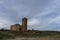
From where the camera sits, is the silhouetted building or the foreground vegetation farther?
the silhouetted building

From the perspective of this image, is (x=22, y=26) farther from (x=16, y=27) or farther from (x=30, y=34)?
(x=30, y=34)

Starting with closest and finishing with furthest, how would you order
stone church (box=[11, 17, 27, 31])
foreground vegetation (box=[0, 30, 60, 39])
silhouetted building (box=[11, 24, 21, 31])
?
1. foreground vegetation (box=[0, 30, 60, 39])
2. stone church (box=[11, 17, 27, 31])
3. silhouetted building (box=[11, 24, 21, 31])

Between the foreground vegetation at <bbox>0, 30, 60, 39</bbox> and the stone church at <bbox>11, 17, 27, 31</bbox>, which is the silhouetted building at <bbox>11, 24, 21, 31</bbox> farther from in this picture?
the foreground vegetation at <bbox>0, 30, 60, 39</bbox>

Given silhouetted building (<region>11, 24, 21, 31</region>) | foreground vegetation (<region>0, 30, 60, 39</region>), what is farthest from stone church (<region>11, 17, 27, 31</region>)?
foreground vegetation (<region>0, 30, 60, 39</region>)

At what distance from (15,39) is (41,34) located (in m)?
3.62

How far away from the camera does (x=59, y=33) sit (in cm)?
2059

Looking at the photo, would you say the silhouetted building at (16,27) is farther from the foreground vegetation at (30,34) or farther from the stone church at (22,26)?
the foreground vegetation at (30,34)

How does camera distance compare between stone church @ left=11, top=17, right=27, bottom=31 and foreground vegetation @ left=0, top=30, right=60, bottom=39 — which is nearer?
foreground vegetation @ left=0, top=30, right=60, bottom=39

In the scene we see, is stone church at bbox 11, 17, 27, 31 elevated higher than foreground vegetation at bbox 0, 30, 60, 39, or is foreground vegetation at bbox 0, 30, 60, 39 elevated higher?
stone church at bbox 11, 17, 27, 31

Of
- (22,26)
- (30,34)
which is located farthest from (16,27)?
(30,34)

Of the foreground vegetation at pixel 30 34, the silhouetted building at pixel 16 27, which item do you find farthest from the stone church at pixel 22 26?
the foreground vegetation at pixel 30 34

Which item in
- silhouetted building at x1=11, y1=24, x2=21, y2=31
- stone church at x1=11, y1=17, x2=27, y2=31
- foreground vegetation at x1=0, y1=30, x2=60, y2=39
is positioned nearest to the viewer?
foreground vegetation at x1=0, y1=30, x2=60, y2=39

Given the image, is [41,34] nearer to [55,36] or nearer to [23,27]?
[55,36]

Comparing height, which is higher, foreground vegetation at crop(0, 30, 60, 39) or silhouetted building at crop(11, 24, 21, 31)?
silhouetted building at crop(11, 24, 21, 31)
